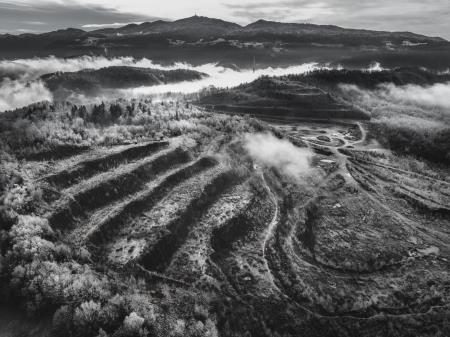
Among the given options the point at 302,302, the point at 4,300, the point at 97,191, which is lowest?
the point at 302,302

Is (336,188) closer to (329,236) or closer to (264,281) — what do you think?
(329,236)

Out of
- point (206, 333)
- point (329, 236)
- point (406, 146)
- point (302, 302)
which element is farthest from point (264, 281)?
point (406, 146)

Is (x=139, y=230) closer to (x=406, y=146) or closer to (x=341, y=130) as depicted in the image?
(x=406, y=146)

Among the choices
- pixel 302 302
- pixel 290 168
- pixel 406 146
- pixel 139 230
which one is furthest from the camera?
pixel 406 146

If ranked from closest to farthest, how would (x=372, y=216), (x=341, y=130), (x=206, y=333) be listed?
(x=206, y=333) → (x=372, y=216) → (x=341, y=130)

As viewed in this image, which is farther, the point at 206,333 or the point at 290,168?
the point at 290,168

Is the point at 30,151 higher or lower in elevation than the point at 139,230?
higher

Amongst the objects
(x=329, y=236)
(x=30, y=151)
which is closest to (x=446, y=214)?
(x=329, y=236)
